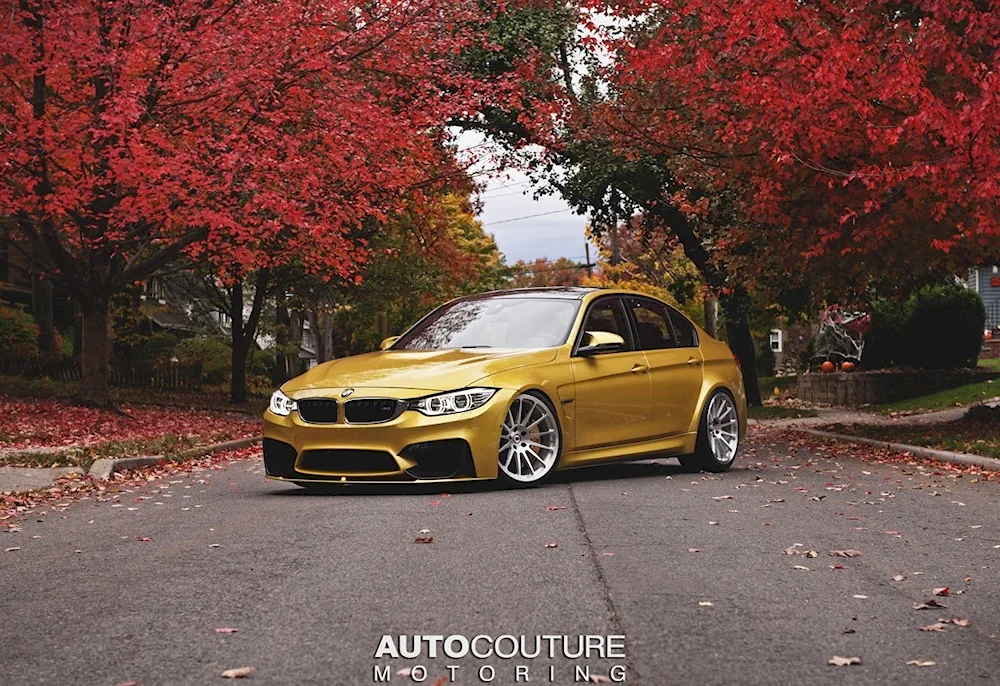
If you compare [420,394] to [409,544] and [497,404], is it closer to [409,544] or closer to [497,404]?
[497,404]

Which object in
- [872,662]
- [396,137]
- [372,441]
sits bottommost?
[872,662]

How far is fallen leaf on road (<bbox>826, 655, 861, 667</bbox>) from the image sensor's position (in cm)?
519

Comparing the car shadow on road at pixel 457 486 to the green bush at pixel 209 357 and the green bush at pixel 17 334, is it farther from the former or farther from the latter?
the green bush at pixel 209 357

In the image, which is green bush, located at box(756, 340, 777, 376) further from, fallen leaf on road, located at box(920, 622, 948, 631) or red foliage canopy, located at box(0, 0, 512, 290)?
fallen leaf on road, located at box(920, 622, 948, 631)

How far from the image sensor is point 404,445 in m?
10.6

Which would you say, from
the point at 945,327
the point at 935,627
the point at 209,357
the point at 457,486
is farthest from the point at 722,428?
the point at 209,357

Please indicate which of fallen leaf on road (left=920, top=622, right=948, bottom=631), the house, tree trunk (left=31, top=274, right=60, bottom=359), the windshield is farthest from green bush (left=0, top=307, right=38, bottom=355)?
fallen leaf on road (left=920, top=622, right=948, bottom=631)

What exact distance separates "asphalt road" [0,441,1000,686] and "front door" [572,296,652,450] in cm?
67

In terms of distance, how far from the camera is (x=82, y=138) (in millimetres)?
22531

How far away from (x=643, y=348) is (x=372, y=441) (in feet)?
10.7

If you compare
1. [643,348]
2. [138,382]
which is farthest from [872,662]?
[138,382]

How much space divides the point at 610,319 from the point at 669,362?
27.8 inches

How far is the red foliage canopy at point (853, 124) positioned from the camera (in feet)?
50.4

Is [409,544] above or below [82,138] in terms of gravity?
below
